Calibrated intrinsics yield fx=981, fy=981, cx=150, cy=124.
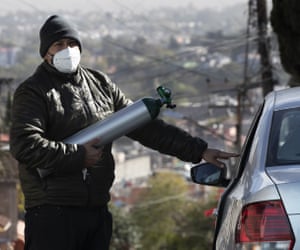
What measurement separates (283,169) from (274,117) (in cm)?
61

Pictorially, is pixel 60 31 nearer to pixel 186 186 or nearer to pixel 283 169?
pixel 283 169

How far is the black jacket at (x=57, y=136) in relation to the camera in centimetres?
466

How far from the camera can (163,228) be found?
5744 cm

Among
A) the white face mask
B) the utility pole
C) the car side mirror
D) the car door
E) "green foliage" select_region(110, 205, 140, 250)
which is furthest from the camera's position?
"green foliage" select_region(110, 205, 140, 250)

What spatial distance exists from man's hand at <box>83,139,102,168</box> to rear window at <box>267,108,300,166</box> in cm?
87

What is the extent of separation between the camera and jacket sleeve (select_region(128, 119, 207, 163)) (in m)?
5.30

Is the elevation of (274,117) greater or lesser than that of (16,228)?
greater

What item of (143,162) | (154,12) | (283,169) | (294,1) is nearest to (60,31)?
(283,169)

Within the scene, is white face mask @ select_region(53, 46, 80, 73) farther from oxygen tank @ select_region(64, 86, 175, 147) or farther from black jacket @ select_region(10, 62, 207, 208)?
oxygen tank @ select_region(64, 86, 175, 147)

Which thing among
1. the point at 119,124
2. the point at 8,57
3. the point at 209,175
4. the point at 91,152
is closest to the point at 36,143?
the point at 91,152

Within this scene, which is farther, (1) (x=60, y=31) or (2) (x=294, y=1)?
(2) (x=294, y=1)

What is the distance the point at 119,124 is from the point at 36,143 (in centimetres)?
42

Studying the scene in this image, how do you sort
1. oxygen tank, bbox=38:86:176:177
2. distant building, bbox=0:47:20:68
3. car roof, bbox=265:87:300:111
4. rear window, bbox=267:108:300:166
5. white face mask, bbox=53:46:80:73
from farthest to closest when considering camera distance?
distant building, bbox=0:47:20:68 < white face mask, bbox=53:46:80:73 < oxygen tank, bbox=38:86:176:177 < car roof, bbox=265:87:300:111 < rear window, bbox=267:108:300:166

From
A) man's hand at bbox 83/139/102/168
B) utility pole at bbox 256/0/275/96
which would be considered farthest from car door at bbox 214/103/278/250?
utility pole at bbox 256/0/275/96
